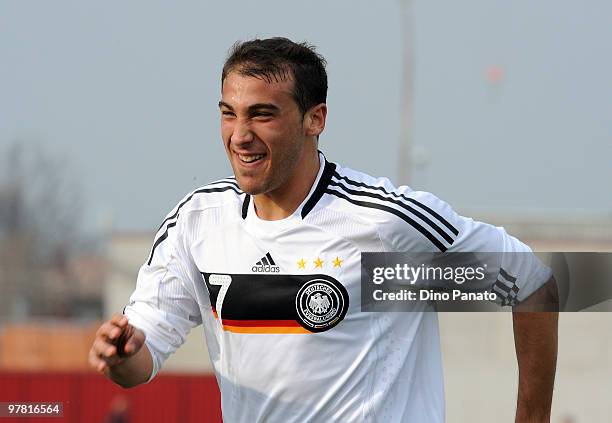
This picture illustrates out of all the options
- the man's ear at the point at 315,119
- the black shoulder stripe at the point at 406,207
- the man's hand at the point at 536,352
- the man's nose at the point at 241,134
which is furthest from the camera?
the man's hand at the point at 536,352

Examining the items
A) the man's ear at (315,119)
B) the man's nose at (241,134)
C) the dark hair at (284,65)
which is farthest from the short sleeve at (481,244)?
the man's nose at (241,134)

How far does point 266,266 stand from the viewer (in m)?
4.26

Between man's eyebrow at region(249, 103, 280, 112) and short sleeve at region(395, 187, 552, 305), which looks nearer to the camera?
man's eyebrow at region(249, 103, 280, 112)

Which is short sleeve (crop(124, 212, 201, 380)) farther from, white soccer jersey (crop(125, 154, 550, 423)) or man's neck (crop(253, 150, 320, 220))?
man's neck (crop(253, 150, 320, 220))

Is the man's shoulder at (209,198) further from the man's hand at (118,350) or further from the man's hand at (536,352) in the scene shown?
the man's hand at (536,352)

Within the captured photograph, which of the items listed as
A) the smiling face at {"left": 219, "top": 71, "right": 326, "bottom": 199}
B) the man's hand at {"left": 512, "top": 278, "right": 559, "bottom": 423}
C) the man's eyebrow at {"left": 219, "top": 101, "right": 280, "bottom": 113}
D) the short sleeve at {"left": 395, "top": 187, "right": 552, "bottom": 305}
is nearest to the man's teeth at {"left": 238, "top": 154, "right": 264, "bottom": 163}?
the smiling face at {"left": 219, "top": 71, "right": 326, "bottom": 199}

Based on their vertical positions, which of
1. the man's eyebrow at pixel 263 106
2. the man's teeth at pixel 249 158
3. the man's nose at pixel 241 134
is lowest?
the man's teeth at pixel 249 158

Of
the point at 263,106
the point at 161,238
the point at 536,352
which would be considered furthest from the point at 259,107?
the point at 536,352

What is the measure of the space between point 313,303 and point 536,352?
0.91 m

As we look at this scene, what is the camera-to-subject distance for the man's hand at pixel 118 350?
3.81 m

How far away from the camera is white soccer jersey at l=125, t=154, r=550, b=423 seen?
4184mm

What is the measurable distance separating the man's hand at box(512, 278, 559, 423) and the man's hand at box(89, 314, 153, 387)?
56.1 inches

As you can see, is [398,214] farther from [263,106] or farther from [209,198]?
[209,198]

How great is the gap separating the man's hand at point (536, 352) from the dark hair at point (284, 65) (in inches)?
43.5
